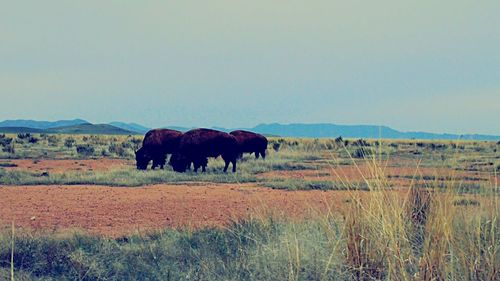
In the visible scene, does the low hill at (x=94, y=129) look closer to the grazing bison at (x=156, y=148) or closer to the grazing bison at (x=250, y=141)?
the grazing bison at (x=250, y=141)

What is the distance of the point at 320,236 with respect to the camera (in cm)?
593

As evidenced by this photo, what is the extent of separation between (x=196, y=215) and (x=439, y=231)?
622 cm

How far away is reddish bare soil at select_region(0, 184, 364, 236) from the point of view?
28.1 ft

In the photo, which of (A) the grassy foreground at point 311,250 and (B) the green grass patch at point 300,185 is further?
(B) the green grass patch at point 300,185

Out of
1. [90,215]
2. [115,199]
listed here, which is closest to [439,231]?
[90,215]

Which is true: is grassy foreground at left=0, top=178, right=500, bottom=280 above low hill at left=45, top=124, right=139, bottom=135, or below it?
below

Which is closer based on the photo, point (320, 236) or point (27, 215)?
point (320, 236)

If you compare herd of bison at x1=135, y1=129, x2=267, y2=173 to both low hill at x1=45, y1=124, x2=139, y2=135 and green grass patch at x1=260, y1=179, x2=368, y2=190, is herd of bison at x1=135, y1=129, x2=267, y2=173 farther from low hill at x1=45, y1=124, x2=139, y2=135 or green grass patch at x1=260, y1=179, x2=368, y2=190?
low hill at x1=45, y1=124, x2=139, y2=135

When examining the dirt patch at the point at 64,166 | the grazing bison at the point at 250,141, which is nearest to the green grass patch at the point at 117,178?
the dirt patch at the point at 64,166

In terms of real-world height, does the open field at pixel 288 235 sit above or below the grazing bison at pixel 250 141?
below

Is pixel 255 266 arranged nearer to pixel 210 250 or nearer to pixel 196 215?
pixel 210 250

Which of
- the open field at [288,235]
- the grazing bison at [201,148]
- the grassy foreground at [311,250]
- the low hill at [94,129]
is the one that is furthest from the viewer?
the low hill at [94,129]

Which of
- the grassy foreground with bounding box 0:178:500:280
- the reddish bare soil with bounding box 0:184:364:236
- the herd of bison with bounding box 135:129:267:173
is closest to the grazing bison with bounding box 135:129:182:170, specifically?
the herd of bison with bounding box 135:129:267:173

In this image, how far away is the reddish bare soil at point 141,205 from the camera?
8578mm
